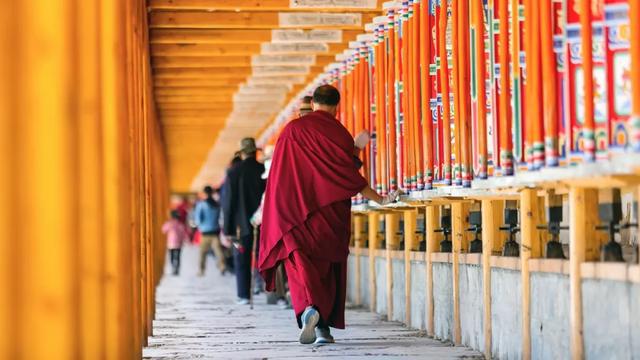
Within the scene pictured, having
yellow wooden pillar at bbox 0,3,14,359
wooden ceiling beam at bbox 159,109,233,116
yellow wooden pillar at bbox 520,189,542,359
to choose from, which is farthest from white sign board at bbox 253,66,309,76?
yellow wooden pillar at bbox 0,3,14,359

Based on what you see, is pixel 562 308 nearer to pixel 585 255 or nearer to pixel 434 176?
pixel 585 255

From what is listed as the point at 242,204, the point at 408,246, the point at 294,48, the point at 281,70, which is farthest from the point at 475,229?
the point at 281,70

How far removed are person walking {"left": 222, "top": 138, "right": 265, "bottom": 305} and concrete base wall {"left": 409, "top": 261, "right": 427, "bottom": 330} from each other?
10.8ft

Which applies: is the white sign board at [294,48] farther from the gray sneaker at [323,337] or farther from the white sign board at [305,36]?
the gray sneaker at [323,337]

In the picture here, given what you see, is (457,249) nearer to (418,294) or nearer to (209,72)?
(418,294)

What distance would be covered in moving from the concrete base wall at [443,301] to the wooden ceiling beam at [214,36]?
14.4 feet

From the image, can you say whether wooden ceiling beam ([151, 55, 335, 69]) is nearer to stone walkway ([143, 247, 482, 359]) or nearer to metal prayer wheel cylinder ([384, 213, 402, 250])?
stone walkway ([143, 247, 482, 359])

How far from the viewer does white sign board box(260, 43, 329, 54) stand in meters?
13.1

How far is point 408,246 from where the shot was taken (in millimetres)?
9320

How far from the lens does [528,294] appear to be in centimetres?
621

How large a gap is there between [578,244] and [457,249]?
7.38 ft

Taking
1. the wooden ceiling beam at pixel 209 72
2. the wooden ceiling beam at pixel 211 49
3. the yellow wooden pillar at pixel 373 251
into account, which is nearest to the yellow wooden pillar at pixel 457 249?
the yellow wooden pillar at pixel 373 251

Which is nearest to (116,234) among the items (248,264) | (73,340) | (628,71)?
(73,340)

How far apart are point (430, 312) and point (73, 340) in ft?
13.5
